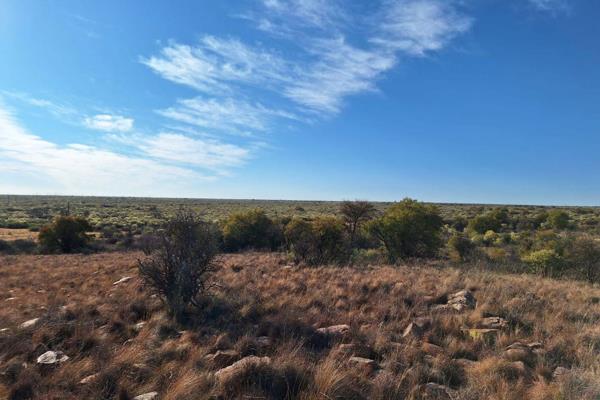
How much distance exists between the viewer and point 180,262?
841 centimetres

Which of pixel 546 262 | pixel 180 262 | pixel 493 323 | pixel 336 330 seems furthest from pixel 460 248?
pixel 180 262

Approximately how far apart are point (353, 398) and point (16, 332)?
616cm

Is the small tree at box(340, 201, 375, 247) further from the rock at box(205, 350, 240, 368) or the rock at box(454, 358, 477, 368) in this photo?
the rock at box(205, 350, 240, 368)

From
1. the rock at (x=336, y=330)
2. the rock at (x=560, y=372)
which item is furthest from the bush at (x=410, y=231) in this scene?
the rock at (x=560, y=372)

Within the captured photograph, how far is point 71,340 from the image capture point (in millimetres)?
6086

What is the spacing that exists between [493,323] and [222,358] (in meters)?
5.30

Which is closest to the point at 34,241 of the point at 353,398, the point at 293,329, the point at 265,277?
the point at 265,277

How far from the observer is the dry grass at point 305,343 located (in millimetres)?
4359

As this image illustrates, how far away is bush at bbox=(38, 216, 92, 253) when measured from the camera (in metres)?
29.4

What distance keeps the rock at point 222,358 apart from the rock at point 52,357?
212 centimetres

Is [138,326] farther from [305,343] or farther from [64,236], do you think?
[64,236]

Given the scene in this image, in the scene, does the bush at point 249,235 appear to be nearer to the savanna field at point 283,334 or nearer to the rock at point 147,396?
the savanna field at point 283,334

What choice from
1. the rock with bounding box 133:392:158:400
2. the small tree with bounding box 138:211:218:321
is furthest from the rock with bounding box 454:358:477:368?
the small tree with bounding box 138:211:218:321

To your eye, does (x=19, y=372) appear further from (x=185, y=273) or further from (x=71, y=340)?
(x=185, y=273)
